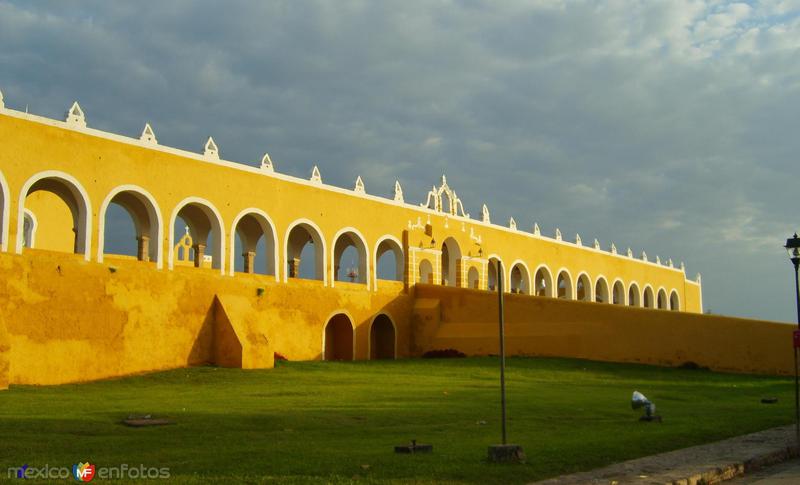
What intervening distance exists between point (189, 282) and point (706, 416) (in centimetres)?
1297

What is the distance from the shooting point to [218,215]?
21984mm

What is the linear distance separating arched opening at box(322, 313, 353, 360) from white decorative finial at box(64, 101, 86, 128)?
10305mm

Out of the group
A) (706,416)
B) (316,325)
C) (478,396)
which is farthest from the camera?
(316,325)

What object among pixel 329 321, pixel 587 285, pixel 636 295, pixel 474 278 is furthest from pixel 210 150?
pixel 636 295

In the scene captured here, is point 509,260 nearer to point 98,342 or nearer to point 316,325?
point 316,325

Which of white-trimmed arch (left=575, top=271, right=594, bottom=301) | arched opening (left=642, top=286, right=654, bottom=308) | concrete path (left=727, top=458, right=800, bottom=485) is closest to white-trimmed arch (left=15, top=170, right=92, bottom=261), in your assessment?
concrete path (left=727, top=458, right=800, bottom=485)

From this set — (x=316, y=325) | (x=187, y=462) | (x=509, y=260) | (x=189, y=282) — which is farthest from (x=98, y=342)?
(x=509, y=260)

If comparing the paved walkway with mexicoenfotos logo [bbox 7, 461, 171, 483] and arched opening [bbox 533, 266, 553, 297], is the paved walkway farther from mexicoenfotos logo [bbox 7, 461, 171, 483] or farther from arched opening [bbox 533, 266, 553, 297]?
arched opening [bbox 533, 266, 553, 297]

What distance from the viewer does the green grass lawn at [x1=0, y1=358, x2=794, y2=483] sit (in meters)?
7.67

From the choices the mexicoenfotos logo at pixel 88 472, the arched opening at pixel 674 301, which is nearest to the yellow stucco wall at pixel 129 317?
the mexicoenfotos logo at pixel 88 472

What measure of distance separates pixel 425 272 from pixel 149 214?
12450 mm

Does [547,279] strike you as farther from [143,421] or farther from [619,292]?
[143,421]

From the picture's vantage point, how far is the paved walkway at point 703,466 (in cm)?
709

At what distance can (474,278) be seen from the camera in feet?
107
